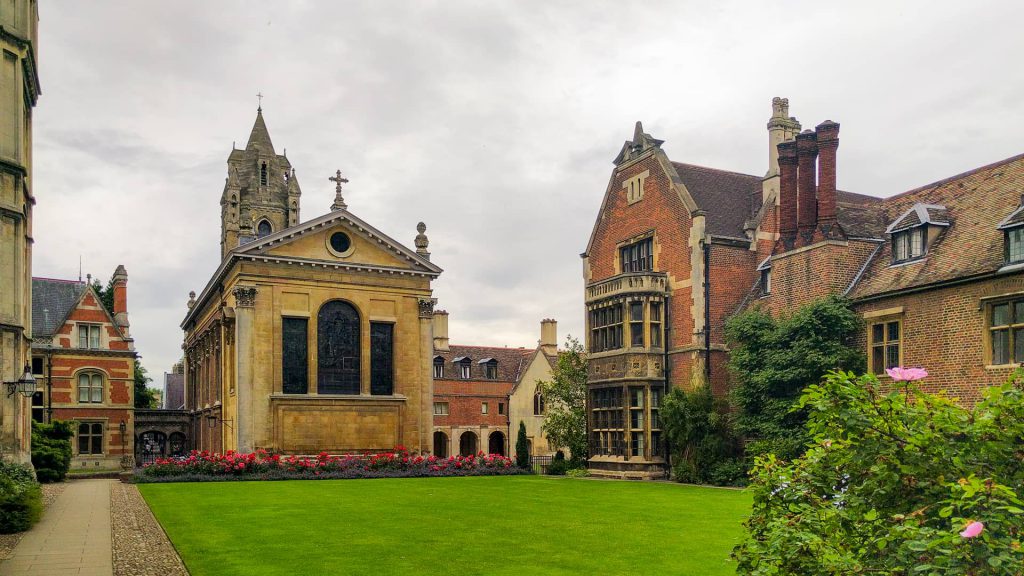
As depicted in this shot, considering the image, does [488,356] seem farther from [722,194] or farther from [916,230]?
[916,230]

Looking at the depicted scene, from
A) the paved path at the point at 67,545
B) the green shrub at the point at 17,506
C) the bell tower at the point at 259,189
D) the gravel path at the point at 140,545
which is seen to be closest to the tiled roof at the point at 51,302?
the bell tower at the point at 259,189

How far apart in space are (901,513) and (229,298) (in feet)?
142

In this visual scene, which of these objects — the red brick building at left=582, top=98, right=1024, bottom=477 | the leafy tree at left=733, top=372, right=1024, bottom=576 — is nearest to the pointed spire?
the red brick building at left=582, top=98, right=1024, bottom=477

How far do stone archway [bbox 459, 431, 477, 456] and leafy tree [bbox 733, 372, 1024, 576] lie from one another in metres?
59.4

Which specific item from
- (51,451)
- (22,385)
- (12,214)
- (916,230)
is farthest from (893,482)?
(51,451)

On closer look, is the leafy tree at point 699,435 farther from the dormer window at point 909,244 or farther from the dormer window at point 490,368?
the dormer window at point 490,368

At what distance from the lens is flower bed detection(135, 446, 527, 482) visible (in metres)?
36.7

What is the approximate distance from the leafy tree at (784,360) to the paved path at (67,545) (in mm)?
18308

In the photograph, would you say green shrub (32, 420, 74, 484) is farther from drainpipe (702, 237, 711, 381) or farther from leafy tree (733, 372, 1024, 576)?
leafy tree (733, 372, 1024, 576)

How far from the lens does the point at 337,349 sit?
45000 millimetres

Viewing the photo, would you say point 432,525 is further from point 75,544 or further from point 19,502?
point 19,502

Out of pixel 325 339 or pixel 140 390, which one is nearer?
pixel 325 339

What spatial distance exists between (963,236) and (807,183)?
5.56 m

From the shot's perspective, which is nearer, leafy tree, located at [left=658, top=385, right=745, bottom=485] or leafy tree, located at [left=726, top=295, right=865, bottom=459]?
leafy tree, located at [left=726, top=295, right=865, bottom=459]
